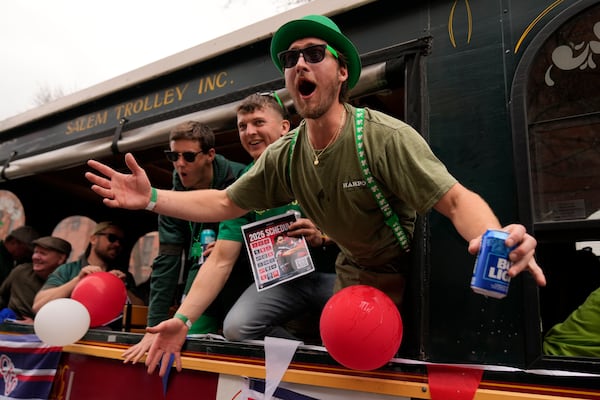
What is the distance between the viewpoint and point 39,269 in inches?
168

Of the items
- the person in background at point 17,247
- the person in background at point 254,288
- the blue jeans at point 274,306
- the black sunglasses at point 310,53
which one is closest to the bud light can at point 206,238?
the person in background at point 254,288

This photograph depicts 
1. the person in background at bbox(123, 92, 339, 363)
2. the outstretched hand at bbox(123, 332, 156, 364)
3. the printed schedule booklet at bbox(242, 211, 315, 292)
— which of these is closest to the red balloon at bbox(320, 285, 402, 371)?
the printed schedule booklet at bbox(242, 211, 315, 292)

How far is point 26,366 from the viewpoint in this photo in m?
3.00

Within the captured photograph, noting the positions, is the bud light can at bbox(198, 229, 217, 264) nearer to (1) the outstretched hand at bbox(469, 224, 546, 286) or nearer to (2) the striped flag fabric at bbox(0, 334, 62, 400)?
(2) the striped flag fabric at bbox(0, 334, 62, 400)

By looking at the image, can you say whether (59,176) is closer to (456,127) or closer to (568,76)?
(456,127)

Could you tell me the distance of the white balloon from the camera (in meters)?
2.49

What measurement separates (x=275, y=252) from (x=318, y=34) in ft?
3.24

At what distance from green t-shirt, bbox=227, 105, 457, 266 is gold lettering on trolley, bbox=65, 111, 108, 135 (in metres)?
2.36

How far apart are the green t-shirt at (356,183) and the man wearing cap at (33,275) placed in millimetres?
3173

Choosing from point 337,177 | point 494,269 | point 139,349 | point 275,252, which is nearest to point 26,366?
point 139,349

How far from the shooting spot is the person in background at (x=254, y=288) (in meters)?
2.12

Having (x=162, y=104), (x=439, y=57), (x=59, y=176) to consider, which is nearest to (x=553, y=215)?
(x=439, y=57)

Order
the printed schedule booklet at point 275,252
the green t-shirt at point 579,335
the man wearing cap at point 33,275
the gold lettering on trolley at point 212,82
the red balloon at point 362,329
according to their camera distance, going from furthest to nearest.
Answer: the man wearing cap at point 33,275 → the gold lettering on trolley at point 212,82 → the printed schedule booklet at point 275,252 → the green t-shirt at point 579,335 → the red balloon at point 362,329

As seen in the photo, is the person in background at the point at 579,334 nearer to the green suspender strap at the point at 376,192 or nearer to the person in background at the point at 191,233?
the green suspender strap at the point at 376,192
